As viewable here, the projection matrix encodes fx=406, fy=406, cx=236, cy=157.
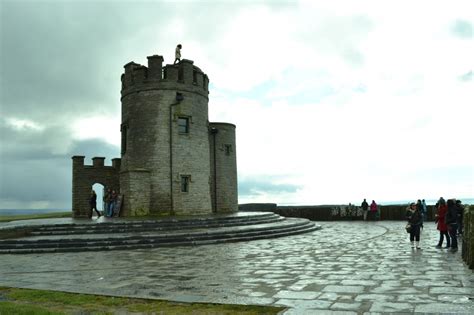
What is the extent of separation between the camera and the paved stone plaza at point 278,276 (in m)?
6.65

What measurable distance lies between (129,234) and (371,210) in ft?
64.2

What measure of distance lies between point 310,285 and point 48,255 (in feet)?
32.9

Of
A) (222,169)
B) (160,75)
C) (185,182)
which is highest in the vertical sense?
(160,75)

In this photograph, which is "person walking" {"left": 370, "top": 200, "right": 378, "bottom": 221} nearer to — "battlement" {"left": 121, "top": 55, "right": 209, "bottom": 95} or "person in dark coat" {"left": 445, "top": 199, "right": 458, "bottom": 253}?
"battlement" {"left": 121, "top": 55, "right": 209, "bottom": 95}

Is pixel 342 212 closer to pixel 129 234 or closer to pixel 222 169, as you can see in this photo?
pixel 222 169

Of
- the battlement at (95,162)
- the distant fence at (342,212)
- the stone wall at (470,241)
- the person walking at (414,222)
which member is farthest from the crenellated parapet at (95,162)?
the stone wall at (470,241)

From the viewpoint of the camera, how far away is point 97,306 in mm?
6719

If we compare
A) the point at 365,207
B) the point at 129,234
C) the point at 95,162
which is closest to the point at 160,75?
the point at 95,162

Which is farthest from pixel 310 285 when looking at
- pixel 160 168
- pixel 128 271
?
pixel 160 168

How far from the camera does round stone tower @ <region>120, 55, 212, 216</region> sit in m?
24.3

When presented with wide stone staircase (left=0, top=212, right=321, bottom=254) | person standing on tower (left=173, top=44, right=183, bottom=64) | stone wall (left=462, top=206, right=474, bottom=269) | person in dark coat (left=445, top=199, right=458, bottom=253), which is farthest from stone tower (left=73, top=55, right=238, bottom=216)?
stone wall (left=462, top=206, right=474, bottom=269)

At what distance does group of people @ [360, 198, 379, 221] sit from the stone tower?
A: 37.8 ft

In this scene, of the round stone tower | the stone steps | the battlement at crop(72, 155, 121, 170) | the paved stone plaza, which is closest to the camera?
the paved stone plaza

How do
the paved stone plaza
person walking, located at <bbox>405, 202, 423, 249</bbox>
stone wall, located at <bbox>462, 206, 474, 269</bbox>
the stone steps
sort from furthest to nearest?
the stone steps
person walking, located at <bbox>405, 202, 423, 249</bbox>
stone wall, located at <bbox>462, 206, 474, 269</bbox>
the paved stone plaza
